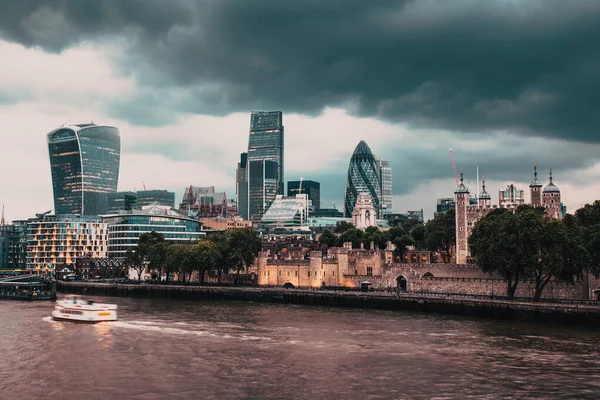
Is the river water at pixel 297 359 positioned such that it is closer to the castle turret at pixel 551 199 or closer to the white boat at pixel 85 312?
the white boat at pixel 85 312

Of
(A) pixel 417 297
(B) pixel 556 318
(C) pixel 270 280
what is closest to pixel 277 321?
(A) pixel 417 297

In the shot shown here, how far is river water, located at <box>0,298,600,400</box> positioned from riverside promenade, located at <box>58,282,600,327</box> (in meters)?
4.03

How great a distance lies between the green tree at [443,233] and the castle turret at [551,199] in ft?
109

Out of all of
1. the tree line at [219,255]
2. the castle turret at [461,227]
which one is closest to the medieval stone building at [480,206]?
the castle turret at [461,227]

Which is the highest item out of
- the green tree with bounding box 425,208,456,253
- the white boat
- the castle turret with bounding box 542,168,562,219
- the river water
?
the castle turret with bounding box 542,168,562,219

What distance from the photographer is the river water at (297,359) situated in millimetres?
52312

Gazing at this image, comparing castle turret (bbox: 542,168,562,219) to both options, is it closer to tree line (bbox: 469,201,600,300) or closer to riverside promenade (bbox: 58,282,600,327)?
tree line (bbox: 469,201,600,300)

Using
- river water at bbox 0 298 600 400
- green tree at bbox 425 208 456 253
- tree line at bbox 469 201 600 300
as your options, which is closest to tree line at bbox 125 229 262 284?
green tree at bbox 425 208 456 253

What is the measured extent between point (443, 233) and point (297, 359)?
112 meters

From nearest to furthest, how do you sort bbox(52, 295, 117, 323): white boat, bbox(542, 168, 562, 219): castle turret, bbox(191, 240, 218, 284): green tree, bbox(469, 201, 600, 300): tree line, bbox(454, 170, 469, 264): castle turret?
1. bbox(52, 295, 117, 323): white boat
2. bbox(469, 201, 600, 300): tree line
3. bbox(542, 168, 562, 219): castle turret
4. bbox(454, 170, 469, 264): castle turret
5. bbox(191, 240, 218, 284): green tree

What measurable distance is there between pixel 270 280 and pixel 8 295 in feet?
184

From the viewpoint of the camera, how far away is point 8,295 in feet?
474

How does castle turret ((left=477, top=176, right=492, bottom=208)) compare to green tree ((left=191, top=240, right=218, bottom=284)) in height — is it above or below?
above

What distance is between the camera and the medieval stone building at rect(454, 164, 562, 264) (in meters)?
138
